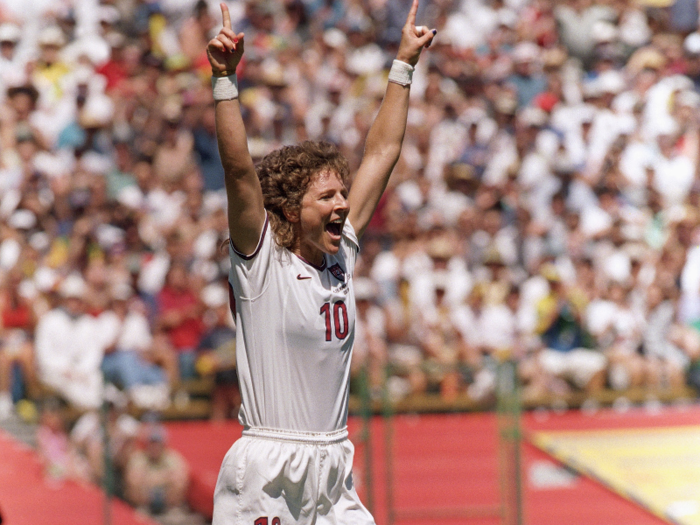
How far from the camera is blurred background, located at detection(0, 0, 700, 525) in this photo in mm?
8641

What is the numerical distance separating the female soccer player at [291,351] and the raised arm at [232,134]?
0.06 ft

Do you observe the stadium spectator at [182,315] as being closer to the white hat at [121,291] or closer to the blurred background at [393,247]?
the blurred background at [393,247]

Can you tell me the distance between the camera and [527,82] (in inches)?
538

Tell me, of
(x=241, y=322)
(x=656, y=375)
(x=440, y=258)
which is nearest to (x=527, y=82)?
(x=440, y=258)

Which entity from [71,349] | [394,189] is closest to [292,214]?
[71,349]

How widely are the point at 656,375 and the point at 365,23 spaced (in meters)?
6.51

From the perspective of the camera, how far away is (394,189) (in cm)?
1194

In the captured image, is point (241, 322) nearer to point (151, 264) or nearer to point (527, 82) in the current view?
point (151, 264)

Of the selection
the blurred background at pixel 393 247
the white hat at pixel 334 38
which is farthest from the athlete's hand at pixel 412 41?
the white hat at pixel 334 38

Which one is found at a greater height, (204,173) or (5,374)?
(204,173)

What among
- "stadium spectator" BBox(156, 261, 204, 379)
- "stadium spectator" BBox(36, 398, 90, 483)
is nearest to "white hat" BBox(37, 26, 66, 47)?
"stadium spectator" BBox(156, 261, 204, 379)

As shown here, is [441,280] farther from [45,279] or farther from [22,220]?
[22,220]

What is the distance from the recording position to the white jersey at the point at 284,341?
376 cm

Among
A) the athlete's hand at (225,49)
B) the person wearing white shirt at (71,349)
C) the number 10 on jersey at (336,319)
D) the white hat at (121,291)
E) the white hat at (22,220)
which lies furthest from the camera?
the white hat at (22,220)
